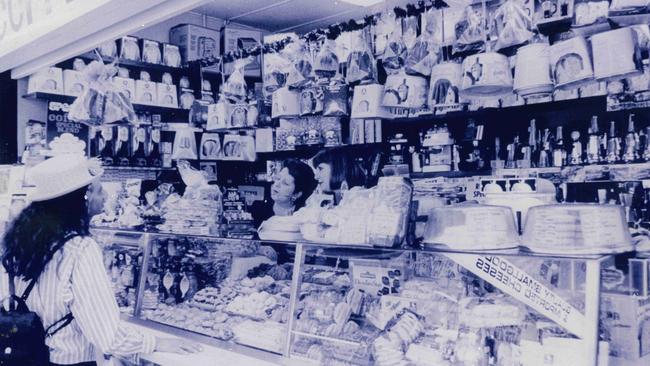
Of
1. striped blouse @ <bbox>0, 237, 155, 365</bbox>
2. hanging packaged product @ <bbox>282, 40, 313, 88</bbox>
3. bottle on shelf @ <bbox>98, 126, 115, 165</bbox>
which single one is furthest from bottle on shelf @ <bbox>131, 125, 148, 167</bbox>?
striped blouse @ <bbox>0, 237, 155, 365</bbox>

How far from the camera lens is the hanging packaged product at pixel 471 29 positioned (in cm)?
308

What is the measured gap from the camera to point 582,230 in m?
2.07

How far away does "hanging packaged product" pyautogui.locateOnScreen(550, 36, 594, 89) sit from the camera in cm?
263

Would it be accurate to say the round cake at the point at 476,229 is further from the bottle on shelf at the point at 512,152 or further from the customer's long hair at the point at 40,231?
the bottle on shelf at the point at 512,152

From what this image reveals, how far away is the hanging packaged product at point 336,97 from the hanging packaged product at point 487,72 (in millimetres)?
949

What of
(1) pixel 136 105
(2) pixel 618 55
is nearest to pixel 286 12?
(1) pixel 136 105

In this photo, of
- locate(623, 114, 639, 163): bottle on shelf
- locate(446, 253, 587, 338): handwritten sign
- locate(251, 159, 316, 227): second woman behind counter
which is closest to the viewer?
locate(446, 253, 587, 338): handwritten sign

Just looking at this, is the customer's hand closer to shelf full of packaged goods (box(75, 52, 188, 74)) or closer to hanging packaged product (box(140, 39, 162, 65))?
shelf full of packaged goods (box(75, 52, 188, 74))

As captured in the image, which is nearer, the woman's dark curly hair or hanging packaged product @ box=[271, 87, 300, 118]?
hanging packaged product @ box=[271, 87, 300, 118]

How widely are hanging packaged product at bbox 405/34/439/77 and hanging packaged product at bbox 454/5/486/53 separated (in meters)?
0.15

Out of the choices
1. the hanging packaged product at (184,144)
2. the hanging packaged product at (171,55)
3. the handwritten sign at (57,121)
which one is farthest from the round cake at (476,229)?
the hanging packaged product at (171,55)

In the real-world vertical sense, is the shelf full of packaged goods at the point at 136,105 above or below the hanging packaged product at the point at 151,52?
below

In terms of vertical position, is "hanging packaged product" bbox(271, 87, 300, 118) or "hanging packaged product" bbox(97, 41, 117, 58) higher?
"hanging packaged product" bbox(97, 41, 117, 58)

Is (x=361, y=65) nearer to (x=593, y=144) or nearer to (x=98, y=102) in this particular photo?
(x=98, y=102)
